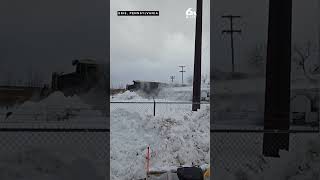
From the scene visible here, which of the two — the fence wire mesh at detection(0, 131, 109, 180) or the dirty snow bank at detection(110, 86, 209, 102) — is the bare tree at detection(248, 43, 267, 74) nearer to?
the fence wire mesh at detection(0, 131, 109, 180)

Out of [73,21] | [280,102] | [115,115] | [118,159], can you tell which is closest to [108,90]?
[73,21]

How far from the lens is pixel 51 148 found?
249 inches

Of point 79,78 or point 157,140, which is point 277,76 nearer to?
point 79,78

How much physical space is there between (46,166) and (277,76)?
3.40 metres

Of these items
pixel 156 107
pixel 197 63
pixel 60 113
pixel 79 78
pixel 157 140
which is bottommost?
pixel 157 140

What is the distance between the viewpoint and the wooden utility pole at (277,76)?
6469mm

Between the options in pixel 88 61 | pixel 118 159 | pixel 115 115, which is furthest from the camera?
pixel 115 115

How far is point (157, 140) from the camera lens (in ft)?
49.3

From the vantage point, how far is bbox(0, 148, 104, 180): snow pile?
6.30 m

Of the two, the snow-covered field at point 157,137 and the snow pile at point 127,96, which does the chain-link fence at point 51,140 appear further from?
the snow pile at point 127,96

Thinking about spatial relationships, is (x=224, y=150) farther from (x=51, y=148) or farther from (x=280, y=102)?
(x=51, y=148)

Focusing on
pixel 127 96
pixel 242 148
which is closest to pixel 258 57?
pixel 242 148

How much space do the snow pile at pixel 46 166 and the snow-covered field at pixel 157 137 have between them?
4588 millimetres

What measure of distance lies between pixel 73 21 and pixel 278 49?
111 inches
